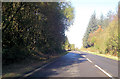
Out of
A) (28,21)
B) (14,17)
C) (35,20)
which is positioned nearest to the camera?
(14,17)

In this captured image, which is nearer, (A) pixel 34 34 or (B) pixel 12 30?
(B) pixel 12 30

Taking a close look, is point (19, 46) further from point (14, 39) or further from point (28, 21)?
point (28, 21)

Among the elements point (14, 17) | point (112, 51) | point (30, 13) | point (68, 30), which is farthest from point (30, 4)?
point (112, 51)

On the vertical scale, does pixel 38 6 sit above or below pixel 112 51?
above

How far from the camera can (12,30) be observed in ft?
35.9

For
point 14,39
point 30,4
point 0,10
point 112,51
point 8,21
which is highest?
point 30,4

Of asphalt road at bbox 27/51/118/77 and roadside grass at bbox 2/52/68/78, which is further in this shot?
asphalt road at bbox 27/51/118/77

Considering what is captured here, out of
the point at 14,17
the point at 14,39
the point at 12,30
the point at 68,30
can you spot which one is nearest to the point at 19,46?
the point at 14,39

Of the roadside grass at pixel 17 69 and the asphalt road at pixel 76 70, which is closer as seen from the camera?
the roadside grass at pixel 17 69

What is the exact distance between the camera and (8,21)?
10133 millimetres

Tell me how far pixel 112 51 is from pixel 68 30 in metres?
15.8

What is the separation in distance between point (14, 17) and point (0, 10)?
3.61ft

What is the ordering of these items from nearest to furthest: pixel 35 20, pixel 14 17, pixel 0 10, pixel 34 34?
pixel 0 10
pixel 14 17
pixel 35 20
pixel 34 34

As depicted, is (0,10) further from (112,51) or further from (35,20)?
(112,51)
